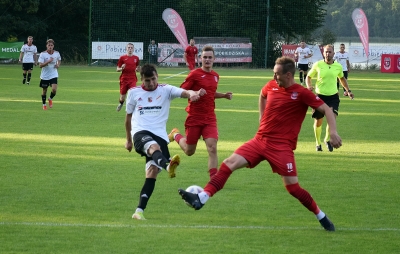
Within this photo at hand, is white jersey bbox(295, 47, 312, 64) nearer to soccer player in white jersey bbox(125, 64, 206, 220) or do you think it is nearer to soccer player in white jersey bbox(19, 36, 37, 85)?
soccer player in white jersey bbox(19, 36, 37, 85)

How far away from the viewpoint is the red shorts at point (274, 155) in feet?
26.3

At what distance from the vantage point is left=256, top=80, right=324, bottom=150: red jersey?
8.10 metres

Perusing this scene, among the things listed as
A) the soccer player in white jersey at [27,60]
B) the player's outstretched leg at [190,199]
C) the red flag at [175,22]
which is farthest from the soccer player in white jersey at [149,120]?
the red flag at [175,22]

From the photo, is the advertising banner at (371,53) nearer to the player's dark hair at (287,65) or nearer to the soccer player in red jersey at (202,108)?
the soccer player in red jersey at (202,108)

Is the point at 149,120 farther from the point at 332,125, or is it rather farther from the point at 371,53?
the point at 371,53

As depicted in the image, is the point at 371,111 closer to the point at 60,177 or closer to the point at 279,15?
the point at 60,177

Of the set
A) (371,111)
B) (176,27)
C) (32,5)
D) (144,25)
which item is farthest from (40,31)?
(371,111)

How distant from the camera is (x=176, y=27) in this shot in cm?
5022

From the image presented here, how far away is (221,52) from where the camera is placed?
53594 millimetres

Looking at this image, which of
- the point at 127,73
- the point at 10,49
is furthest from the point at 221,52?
the point at 127,73

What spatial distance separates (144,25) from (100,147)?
44.6 metres

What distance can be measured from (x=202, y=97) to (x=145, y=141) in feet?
8.85

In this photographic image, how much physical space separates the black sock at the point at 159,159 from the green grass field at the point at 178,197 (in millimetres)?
693

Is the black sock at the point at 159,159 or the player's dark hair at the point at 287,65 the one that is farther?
the black sock at the point at 159,159
